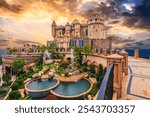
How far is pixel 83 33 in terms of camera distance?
3.57m

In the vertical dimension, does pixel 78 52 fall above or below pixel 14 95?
above

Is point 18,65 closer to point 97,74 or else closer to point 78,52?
point 78,52

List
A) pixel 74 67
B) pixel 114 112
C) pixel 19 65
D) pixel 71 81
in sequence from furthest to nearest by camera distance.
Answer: pixel 74 67 → pixel 71 81 → pixel 19 65 → pixel 114 112

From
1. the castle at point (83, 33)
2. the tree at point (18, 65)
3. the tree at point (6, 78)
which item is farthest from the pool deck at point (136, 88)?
the tree at point (6, 78)

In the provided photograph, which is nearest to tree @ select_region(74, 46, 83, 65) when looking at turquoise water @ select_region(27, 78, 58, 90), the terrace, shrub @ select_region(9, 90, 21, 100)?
the terrace

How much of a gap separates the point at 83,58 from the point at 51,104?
8.14 feet

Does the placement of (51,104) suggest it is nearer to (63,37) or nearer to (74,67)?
(63,37)

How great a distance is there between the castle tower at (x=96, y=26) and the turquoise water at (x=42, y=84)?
1.42 m

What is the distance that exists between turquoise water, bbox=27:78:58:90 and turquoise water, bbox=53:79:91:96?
0.59 ft

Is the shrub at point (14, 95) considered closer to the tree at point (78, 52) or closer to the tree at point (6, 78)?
the tree at point (6, 78)

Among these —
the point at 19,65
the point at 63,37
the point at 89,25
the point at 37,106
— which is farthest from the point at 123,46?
the point at 19,65

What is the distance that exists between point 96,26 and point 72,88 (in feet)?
4.94

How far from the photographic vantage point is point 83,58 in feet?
15.6

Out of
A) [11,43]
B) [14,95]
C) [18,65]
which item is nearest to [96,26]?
[11,43]
